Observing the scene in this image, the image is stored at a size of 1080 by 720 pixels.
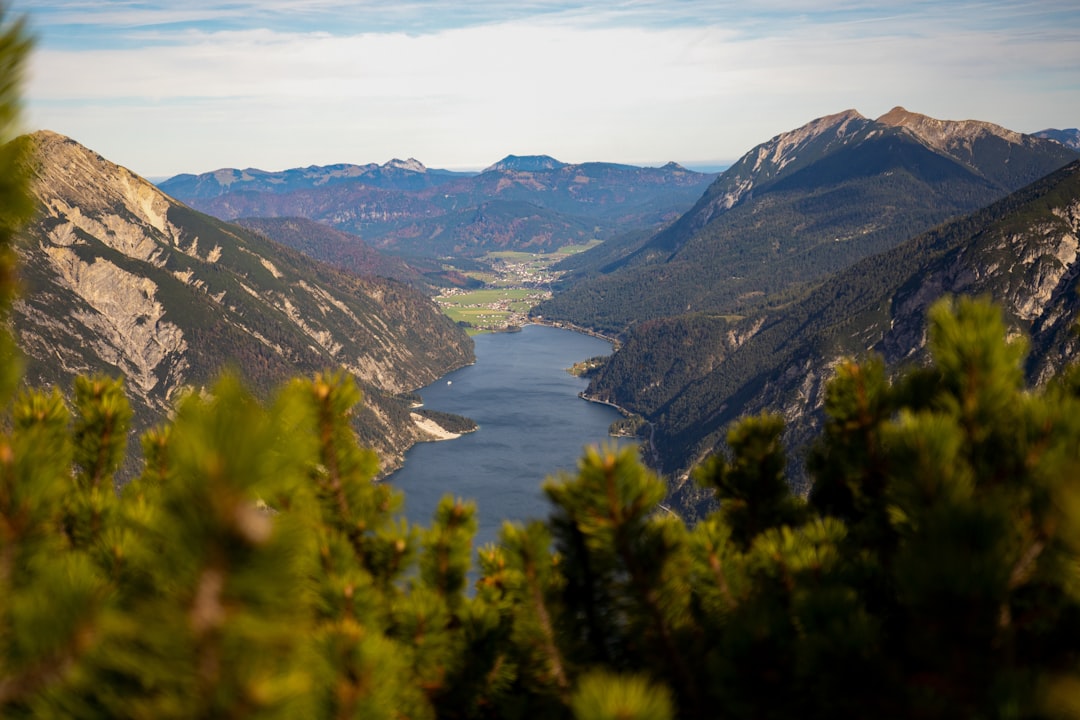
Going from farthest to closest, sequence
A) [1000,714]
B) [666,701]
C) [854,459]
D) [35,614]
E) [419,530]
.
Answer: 1. [854,459]
2. [419,530]
3. [1000,714]
4. [666,701]
5. [35,614]

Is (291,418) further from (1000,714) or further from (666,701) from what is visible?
(1000,714)

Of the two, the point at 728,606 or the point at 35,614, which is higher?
the point at 35,614

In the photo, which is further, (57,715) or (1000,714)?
(1000,714)

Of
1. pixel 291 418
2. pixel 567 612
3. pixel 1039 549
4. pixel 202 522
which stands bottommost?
Answer: pixel 567 612

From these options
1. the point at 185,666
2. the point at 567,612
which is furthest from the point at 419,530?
the point at 185,666

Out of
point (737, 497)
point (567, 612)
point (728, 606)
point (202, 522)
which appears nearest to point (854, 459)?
point (737, 497)

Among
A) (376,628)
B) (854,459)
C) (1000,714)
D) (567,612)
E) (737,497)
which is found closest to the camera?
(1000,714)

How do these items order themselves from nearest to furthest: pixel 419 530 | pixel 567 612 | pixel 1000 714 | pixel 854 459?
1. pixel 1000 714
2. pixel 567 612
3. pixel 419 530
4. pixel 854 459

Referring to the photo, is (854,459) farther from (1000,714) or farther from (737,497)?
(1000,714)

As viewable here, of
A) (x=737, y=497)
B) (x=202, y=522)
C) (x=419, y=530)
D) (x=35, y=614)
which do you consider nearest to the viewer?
(x=202, y=522)
